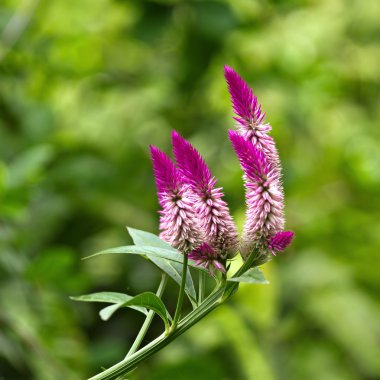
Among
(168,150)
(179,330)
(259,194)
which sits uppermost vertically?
(259,194)

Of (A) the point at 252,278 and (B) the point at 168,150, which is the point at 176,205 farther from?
(B) the point at 168,150

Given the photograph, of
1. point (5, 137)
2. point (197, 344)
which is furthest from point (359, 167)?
point (5, 137)

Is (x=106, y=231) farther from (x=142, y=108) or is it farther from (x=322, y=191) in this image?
(x=322, y=191)

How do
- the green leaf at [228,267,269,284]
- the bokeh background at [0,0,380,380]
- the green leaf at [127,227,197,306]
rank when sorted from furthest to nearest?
the bokeh background at [0,0,380,380]
the green leaf at [127,227,197,306]
the green leaf at [228,267,269,284]

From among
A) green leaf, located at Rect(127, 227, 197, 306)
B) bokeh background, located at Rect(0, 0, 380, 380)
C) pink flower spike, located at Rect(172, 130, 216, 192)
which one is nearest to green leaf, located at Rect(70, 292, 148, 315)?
green leaf, located at Rect(127, 227, 197, 306)

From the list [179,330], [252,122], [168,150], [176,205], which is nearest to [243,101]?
[252,122]

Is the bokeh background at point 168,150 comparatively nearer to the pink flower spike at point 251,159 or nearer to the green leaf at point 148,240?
the green leaf at point 148,240

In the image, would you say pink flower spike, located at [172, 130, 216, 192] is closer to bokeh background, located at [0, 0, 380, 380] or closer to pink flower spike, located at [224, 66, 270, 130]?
pink flower spike, located at [224, 66, 270, 130]
